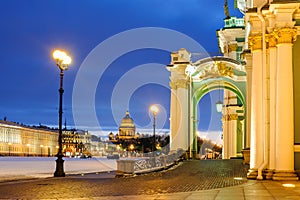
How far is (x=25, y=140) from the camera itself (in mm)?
173500

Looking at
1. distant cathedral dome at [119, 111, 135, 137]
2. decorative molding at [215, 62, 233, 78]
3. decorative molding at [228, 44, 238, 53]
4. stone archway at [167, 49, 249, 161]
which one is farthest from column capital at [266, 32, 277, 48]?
distant cathedral dome at [119, 111, 135, 137]

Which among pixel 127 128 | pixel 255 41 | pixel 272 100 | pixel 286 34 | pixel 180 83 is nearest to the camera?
pixel 286 34

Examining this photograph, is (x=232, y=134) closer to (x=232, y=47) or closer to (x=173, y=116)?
(x=232, y=47)

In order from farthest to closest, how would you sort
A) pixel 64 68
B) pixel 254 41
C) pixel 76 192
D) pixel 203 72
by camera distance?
pixel 203 72 → pixel 64 68 → pixel 254 41 → pixel 76 192

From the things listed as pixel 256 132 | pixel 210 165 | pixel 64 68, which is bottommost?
pixel 210 165

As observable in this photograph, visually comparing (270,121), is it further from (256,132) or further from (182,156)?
(182,156)

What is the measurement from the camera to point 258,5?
21688 millimetres

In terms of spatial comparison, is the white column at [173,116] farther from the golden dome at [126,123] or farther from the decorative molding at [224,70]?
the golden dome at [126,123]

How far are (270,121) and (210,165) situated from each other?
8.40 m

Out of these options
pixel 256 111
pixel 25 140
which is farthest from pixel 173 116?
pixel 25 140

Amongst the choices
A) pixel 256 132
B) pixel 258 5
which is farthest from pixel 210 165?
pixel 258 5

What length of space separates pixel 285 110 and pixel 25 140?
160 m

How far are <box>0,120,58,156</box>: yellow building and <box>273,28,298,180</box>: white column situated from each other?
142 m

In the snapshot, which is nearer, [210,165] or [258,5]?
[258,5]
